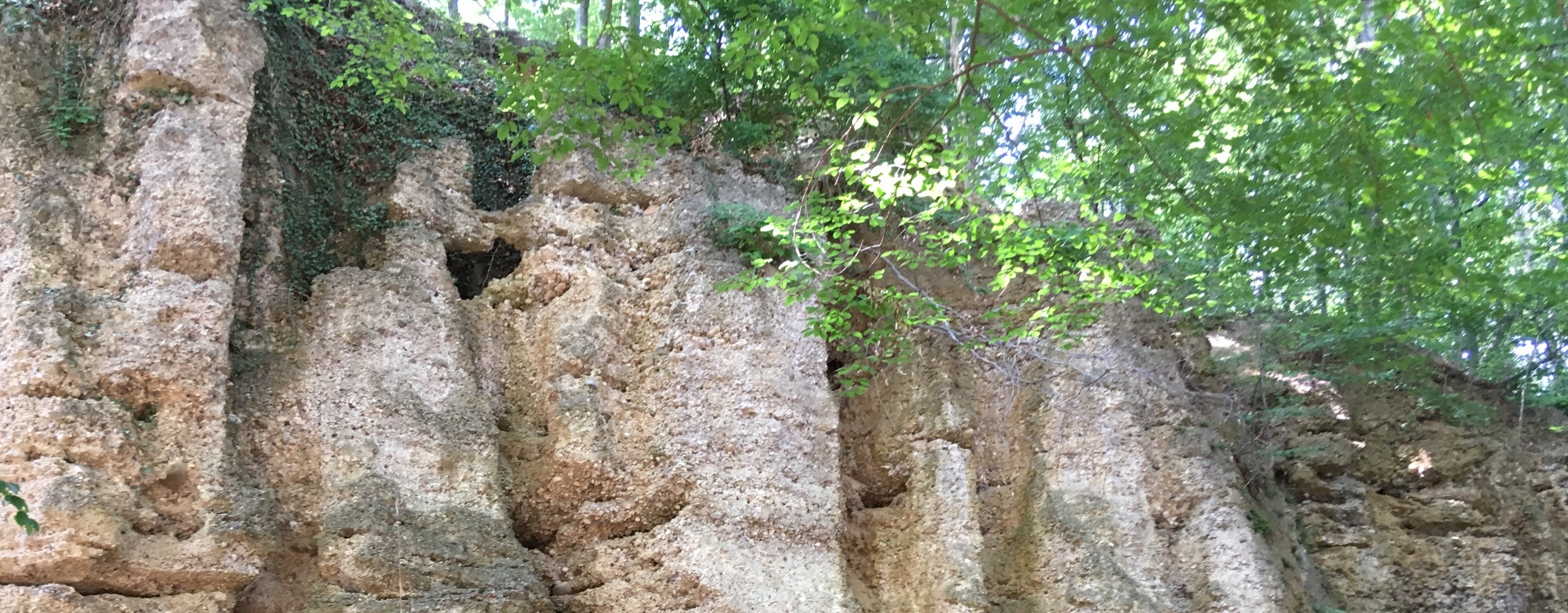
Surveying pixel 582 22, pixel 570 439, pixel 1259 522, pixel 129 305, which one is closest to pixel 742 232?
pixel 570 439

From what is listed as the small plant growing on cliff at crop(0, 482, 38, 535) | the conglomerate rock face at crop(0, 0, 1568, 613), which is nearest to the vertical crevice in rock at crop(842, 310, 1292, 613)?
the conglomerate rock face at crop(0, 0, 1568, 613)

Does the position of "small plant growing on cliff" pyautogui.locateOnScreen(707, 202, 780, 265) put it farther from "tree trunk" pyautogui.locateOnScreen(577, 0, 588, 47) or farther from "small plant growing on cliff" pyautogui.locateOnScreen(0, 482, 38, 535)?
"small plant growing on cliff" pyautogui.locateOnScreen(0, 482, 38, 535)

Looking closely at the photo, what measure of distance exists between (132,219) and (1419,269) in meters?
8.75

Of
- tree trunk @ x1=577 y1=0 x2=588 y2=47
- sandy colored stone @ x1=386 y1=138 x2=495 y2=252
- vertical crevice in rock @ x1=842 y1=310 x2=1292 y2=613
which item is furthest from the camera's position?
tree trunk @ x1=577 y1=0 x2=588 y2=47

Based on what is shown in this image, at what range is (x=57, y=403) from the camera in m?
5.66

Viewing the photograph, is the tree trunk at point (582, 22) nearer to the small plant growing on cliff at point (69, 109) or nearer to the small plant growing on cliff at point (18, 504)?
the small plant growing on cliff at point (69, 109)

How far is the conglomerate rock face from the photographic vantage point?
19.7 feet

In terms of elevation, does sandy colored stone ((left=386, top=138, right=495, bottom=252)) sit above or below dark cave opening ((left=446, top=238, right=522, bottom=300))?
above

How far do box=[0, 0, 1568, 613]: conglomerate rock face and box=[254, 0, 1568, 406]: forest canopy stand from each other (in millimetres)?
612

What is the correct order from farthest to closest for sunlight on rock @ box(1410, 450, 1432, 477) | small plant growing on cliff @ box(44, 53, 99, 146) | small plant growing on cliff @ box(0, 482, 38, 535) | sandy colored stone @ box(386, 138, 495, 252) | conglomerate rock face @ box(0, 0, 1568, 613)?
1. sunlight on rock @ box(1410, 450, 1432, 477)
2. sandy colored stone @ box(386, 138, 495, 252)
3. small plant growing on cliff @ box(44, 53, 99, 146)
4. conglomerate rock face @ box(0, 0, 1568, 613)
5. small plant growing on cliff @ box(0, 482, 38, 535)

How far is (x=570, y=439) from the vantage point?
7281 millimetres

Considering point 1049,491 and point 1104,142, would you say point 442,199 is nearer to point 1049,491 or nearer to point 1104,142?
point 1104,142

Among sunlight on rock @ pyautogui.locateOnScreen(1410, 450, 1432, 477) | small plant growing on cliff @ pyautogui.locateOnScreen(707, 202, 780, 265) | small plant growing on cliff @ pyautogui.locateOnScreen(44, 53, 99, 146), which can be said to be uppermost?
small plant growing on cliff @ pyautogui.locateOnScreen(44, 53, 99, 146)

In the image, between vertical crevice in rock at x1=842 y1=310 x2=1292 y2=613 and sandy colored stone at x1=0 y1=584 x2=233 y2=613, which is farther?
vertical crevice in rock at x1=842 y1=310 x2=1292 y2=613
